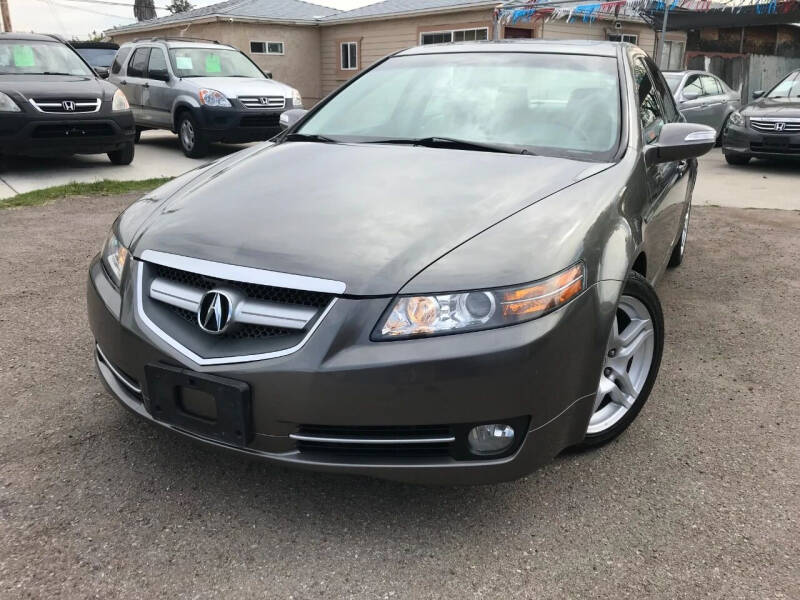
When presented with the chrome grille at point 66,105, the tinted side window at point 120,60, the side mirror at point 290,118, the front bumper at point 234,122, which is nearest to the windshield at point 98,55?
the tinted side window at point 120,60

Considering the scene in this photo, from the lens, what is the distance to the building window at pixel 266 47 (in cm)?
2153

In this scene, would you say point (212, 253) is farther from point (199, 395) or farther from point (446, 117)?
point (446, 117)

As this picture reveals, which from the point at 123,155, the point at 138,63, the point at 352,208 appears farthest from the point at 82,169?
the point at 352,208

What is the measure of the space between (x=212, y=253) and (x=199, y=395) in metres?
0.45

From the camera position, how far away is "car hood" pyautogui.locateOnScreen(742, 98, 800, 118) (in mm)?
9867

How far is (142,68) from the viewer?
11.8 metres

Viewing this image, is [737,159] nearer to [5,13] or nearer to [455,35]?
[455,35]

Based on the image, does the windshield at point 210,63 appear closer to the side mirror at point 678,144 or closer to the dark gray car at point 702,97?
the dark gray car at point 702,97

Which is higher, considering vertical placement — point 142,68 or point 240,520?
point 142,68

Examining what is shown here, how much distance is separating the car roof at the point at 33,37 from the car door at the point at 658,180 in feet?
27.3

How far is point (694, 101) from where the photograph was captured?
524 inches

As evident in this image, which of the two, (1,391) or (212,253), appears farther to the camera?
(1,391)

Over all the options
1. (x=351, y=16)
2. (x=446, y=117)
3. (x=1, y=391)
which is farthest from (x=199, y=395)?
(x=351, y=16)

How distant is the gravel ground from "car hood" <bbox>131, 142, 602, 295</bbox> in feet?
2.33
